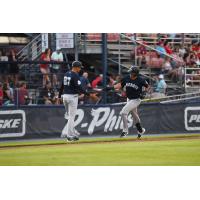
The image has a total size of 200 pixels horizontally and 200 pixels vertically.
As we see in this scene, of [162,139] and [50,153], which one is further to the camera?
[162,139]

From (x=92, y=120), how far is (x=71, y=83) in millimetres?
1944

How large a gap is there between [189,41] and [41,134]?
4.01 metres

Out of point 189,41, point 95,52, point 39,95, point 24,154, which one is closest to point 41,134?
point 39,95

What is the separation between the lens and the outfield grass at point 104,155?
35.2 feet

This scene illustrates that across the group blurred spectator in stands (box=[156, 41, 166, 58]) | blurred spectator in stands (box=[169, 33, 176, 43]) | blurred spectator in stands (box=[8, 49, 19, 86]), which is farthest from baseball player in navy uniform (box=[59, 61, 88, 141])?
blurred spectator in stands (box=[156, 41, 166, 58])

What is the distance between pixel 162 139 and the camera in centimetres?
1375

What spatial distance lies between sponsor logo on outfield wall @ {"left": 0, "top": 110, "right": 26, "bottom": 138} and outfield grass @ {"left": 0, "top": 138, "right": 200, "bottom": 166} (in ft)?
2.42

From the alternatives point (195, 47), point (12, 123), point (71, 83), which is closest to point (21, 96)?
point (12, 123)

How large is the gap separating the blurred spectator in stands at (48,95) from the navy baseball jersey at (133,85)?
155 cm

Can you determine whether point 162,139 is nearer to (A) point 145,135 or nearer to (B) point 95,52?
(A) point 145,135

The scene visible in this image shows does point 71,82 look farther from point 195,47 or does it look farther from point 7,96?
point 195,47

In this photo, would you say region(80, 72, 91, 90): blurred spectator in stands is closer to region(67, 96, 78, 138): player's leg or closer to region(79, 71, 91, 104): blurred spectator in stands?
region(79, 71, 91, 104): blurred spectator in stands
